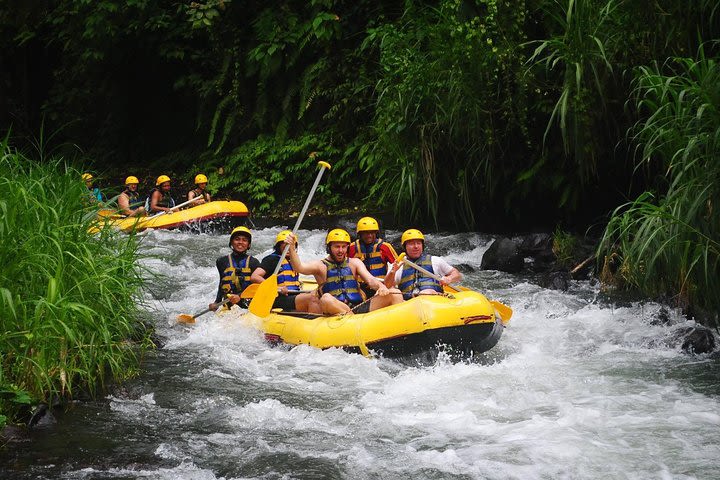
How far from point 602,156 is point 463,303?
344 cm

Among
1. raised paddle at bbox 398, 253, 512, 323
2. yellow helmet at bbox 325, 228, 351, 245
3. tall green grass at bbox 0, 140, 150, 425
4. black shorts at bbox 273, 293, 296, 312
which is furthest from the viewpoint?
black shorts at bbox 273, 293, 296, 312

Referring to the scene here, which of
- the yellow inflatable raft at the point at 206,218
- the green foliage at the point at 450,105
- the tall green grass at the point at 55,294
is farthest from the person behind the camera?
the yellow inflatable raft at the point at 206,218

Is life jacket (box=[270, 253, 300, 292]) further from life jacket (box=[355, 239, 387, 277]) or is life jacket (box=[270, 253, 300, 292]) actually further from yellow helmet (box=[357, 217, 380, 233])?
yellow helmet (box=[357, 217, 380, 233])

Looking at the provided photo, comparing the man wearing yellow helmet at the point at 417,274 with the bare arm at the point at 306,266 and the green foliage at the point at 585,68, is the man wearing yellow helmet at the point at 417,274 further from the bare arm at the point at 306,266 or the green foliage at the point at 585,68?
the green foliage at the point at 585,68

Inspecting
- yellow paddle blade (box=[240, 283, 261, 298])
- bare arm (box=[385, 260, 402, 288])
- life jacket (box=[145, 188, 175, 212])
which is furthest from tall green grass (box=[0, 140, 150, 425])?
life jacket (box=[145, 188, 175, 212])

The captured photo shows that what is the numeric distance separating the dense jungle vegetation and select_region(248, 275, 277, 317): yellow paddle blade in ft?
4.65

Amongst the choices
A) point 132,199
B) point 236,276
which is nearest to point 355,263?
point 236,276

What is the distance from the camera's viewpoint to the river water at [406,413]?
442cm

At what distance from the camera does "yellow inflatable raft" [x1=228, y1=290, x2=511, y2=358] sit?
621 cm

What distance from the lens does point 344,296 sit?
23.5 ft

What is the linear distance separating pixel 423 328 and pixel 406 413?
0.99 metres

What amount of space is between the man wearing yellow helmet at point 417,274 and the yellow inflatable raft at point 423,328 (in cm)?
51

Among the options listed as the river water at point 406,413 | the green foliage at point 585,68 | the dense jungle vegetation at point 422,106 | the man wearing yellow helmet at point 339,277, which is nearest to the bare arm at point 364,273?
the man wearing yellow helmet at point 339,277

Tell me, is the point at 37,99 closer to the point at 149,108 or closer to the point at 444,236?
the point at 149,108
